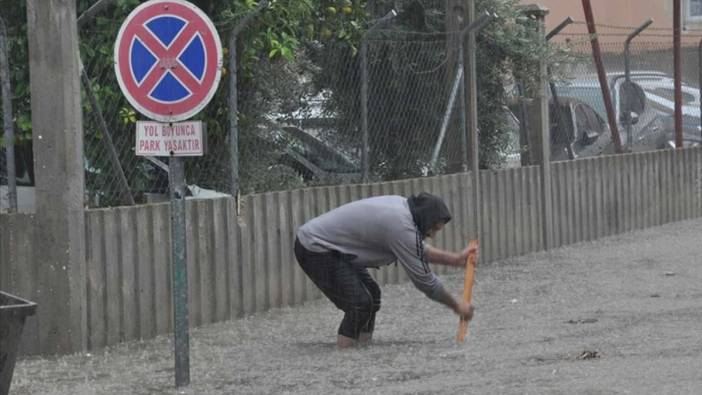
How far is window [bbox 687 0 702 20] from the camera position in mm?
39094

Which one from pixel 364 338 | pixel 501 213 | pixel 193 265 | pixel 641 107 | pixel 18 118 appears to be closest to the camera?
pixel 364 338

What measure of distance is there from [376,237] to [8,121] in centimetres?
266

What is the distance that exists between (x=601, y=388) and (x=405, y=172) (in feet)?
22.2

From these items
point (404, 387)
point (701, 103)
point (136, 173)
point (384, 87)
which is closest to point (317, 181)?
point (384, 87)

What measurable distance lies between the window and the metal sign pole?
31847 millimetres

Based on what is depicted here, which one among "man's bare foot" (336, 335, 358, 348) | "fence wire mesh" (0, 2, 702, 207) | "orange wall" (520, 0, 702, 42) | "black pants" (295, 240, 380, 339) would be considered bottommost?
"man's bare foot" (336, 335, 358, 348)

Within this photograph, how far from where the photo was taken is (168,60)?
8.96 m

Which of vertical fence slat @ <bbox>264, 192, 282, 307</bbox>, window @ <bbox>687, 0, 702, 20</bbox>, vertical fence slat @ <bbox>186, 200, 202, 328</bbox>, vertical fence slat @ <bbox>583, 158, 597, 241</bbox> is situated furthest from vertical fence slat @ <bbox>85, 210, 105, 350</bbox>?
window @ <bbox>687, 0, 702, 20</bbox>

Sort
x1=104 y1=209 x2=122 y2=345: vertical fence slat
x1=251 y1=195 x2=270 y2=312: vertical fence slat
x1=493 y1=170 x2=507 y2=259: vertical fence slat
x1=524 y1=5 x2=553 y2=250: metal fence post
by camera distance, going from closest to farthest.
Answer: x1=104 y1=209 x2=122 y2=345: vertical fence slat
x1=251 y1=195 x2=270 y2=312: vertical fence slat
x1=493 y1=170 x2=507 y2=259: vertical fence slat
x1=524 y1=5 x2=553 y2=250: metal fence post

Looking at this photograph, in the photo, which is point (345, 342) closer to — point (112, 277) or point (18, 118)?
point (112, 277)

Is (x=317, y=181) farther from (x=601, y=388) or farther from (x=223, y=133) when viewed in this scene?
(x=601, y=388)

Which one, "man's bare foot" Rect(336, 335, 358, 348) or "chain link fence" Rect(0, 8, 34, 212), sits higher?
"chain link fence" Rect(0, 8, 34, 212)

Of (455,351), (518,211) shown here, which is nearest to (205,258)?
(455,351)

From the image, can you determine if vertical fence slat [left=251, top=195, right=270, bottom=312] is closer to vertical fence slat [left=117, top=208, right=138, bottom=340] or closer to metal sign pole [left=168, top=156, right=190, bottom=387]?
vertical fence slat [left=117, top=208, right=138, bottom=340]
